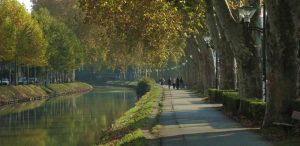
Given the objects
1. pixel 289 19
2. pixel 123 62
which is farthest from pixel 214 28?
pixel 123 62

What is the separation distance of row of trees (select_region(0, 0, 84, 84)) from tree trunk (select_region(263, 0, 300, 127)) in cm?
4859

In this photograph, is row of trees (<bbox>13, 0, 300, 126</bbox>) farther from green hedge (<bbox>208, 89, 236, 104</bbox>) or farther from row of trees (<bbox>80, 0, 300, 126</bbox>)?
green hedge (<bbox>208, 89, 236, 104</bbox>)

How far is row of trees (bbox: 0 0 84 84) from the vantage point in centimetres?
6334

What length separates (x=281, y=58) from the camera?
17.7 metres

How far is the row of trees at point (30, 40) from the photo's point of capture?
63344 mm

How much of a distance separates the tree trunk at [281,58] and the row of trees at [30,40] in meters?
48.6

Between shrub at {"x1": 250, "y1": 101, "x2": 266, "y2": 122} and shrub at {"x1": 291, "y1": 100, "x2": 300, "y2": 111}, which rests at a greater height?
shrub at {"x1": 291, "y1": 100, "x2": 300, "y2": 111}

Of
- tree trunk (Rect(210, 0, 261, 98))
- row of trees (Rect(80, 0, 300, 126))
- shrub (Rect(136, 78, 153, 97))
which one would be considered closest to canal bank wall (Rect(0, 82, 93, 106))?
shrub (Rect(136, 78, 153, 97))

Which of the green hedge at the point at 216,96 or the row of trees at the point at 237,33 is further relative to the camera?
the green hedge at the point at 216,96

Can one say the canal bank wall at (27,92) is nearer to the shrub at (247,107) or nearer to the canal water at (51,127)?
the canal water at (51,127)

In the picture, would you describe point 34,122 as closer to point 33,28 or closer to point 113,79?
point 33,28

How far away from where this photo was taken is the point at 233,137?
675 inches

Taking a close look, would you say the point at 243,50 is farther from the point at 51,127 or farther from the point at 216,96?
the point at 51,127

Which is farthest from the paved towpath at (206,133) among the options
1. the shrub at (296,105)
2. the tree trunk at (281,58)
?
the shrub at (296,105)
